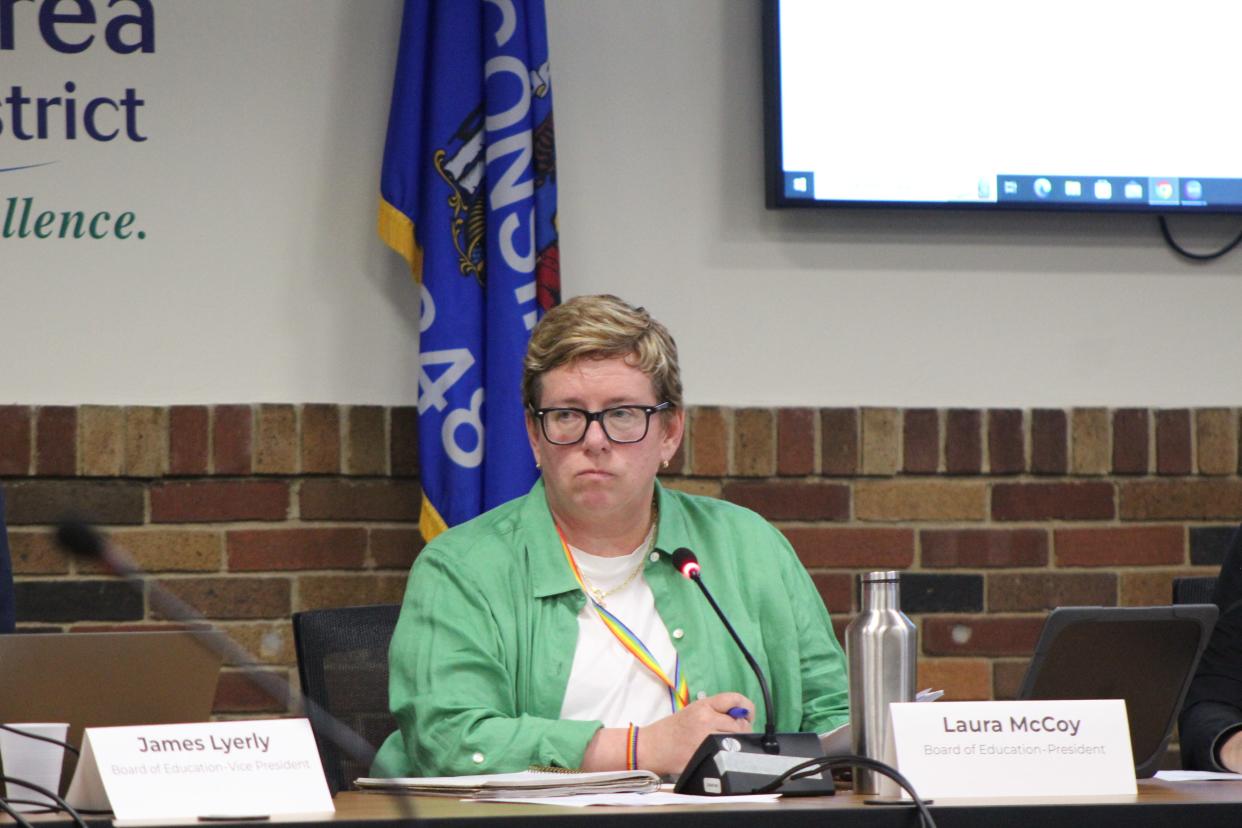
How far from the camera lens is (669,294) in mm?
3094

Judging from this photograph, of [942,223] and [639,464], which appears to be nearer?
[639,464]

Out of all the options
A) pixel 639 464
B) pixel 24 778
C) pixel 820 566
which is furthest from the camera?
pixel 820 566

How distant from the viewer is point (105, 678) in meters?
1.52

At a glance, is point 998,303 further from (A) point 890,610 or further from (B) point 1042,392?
(A) point 890,610

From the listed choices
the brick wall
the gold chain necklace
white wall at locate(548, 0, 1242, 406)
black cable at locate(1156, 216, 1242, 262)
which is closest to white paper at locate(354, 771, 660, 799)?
the gold chain necklace

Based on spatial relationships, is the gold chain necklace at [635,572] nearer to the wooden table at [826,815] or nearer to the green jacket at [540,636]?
the green jacket at [540,636]

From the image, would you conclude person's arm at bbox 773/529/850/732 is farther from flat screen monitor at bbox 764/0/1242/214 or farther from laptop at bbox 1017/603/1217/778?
flat screen monitor at bbox 764/0/1242/214

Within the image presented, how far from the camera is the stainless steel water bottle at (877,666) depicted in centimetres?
151

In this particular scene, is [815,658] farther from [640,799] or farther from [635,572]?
[640,799]

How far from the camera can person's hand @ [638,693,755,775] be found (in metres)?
1.73

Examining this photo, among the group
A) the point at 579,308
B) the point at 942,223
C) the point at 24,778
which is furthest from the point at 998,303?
the point at 24,778

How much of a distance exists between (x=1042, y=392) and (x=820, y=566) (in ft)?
1.95

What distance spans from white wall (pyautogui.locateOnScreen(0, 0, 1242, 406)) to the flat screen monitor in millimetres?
98

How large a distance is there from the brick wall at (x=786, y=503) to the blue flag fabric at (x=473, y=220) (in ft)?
0.59
